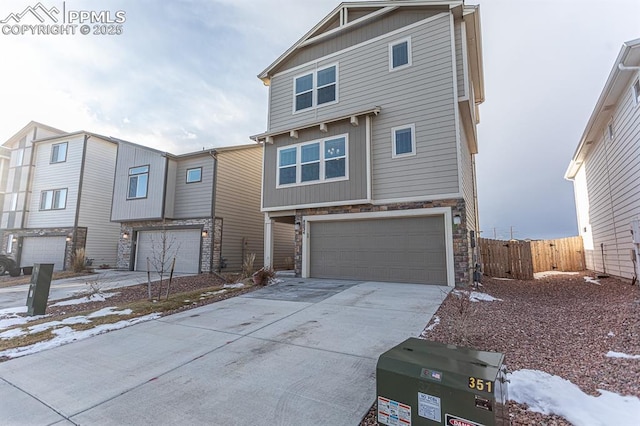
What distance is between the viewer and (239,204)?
15617 mm

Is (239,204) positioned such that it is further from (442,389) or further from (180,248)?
(442,389)

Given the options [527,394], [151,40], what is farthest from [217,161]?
[527,394]

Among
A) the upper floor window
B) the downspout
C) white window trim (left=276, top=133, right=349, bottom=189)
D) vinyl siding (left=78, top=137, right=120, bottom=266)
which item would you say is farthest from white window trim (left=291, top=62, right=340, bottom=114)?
vinyl siding (left=78, top=137, right=120, bottom=266)

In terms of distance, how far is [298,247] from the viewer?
11141 mm

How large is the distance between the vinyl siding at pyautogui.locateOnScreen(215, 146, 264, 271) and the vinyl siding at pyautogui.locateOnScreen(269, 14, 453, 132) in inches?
163

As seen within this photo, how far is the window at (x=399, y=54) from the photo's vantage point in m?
9.88

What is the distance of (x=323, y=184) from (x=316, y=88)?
393 cm

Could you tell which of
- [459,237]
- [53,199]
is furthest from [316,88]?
[53,199]

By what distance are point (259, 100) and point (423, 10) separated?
10.7 metres

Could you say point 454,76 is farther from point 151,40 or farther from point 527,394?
point 151,40

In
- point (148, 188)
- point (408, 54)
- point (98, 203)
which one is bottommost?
point (98, 203)

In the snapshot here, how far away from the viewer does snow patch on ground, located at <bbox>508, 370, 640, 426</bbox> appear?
2.24 m

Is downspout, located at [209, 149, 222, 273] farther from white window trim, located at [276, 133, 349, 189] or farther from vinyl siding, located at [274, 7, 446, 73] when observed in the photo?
vinyl siding, located at [274, 7, 446, 73]

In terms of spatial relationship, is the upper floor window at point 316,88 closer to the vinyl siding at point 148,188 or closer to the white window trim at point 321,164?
the white window trim at point 321,164
